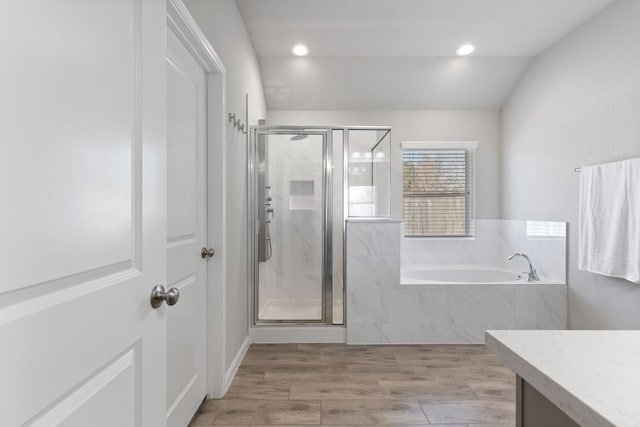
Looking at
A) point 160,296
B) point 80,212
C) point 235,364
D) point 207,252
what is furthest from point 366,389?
point 80,212

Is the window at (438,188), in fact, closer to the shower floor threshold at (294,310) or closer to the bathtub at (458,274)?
the bathtub at (458,274)

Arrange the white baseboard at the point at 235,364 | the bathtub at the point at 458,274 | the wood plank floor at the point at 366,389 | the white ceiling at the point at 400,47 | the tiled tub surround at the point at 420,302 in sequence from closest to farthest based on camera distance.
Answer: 1. the wood plank floor at the point at 366,389
2. the white baseboard at the point at 235,364
3. the white ceiling at the point at 400,47
4. the tiled tub surround at the point at 420,302
5. the bathtub at the point at 458,274

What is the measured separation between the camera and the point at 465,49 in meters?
3.33

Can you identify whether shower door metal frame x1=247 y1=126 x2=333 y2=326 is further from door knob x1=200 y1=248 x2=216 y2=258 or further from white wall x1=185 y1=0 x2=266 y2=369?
door knob x1=200 y1=248 x2=216 y2=258

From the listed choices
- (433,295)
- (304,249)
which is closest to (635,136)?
(433,295)

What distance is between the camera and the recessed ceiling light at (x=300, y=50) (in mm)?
3262

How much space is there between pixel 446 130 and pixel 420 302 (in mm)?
2106

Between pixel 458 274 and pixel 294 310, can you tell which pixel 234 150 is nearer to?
pixel 294 310

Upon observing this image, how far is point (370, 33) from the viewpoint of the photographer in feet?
9.95

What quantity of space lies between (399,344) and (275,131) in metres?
2.16

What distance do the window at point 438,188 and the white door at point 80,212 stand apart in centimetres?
341

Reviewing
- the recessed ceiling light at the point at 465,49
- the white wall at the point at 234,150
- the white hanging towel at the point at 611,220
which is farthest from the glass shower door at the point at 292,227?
the white hanging towel at the point at 611,220

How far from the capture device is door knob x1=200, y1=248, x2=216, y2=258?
1942 millimetres

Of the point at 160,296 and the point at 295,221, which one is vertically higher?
the point at 295,221
